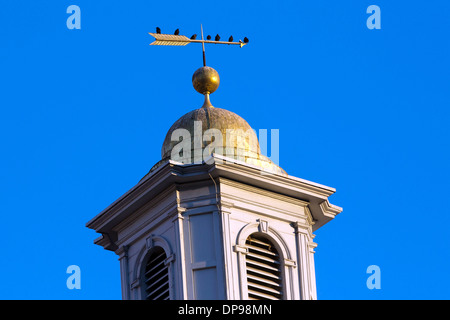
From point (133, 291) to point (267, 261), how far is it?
427 cm

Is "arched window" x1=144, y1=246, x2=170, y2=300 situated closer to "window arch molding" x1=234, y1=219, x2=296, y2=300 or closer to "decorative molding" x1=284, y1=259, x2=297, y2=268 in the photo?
"window arch molding" x1=234, y1=219, x2=296, y2=300

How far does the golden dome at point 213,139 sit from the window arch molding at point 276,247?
7.27 ft

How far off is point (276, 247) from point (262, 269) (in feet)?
3.03

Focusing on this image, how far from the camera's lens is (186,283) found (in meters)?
69.2

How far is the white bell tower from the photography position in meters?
69.6

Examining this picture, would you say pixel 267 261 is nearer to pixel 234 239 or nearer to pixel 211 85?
pixel 234 239

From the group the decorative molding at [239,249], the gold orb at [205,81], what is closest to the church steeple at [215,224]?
the decorative molding at [239,249]

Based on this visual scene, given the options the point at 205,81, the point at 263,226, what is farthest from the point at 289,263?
the point at 205,81

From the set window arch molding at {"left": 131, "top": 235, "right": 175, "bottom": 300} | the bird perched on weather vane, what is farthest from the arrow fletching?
window arch molding at {"left": 131, "top": 235, "right": 175, "bottom": 300}

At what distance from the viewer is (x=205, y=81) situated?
247 ft

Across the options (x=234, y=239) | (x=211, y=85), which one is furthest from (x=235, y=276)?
(x=211, y=85)

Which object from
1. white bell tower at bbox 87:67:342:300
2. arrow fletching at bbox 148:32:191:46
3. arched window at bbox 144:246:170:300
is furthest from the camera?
arrow fletching at bbox 148:32:191:46

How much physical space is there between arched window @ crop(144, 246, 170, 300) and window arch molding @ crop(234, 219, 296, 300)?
7.71 ft
